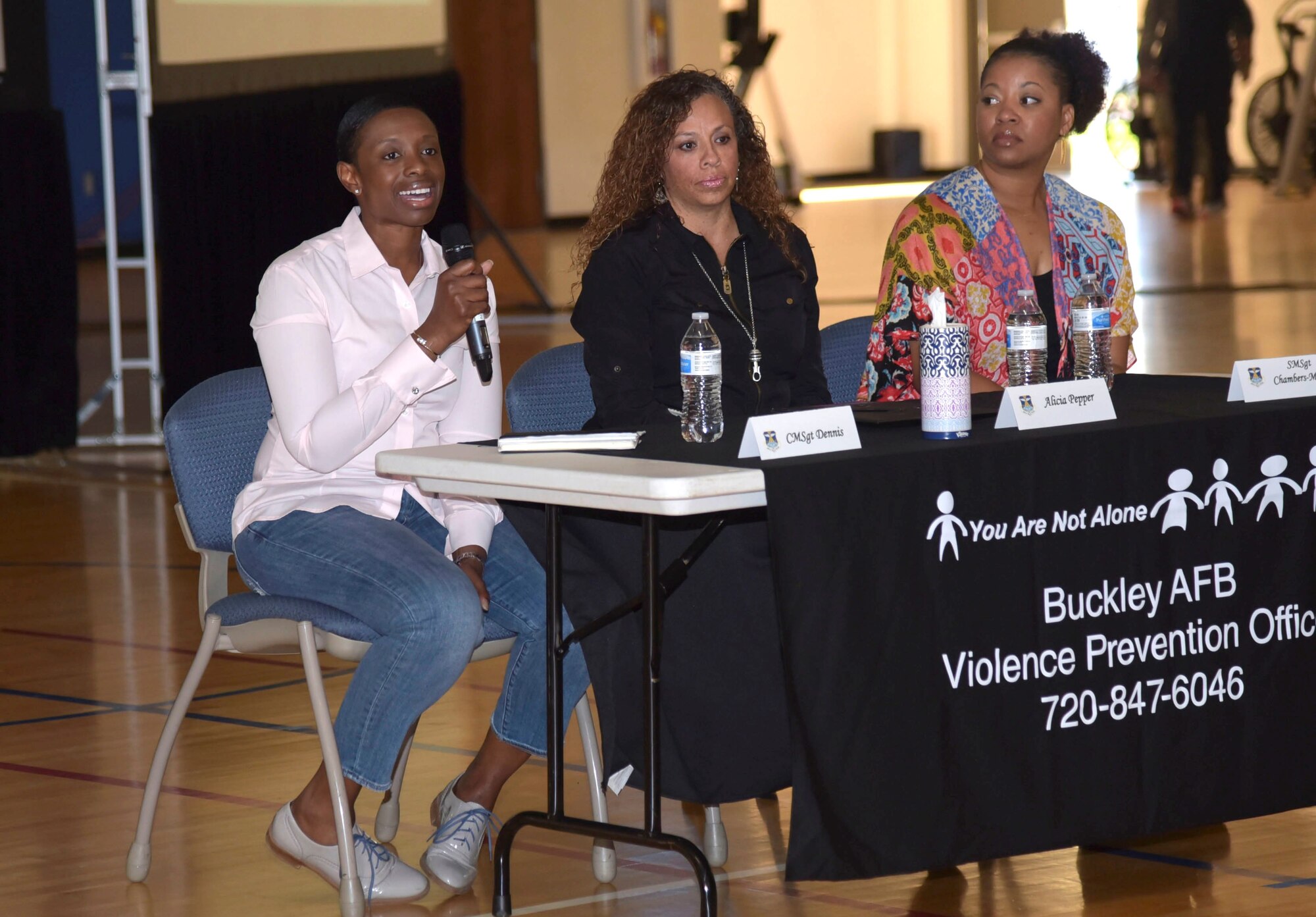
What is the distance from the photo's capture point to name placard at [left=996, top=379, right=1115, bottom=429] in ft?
8.80

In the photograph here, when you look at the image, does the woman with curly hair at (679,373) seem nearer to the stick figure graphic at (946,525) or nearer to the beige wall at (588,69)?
the stick figure graphic at (946,525)

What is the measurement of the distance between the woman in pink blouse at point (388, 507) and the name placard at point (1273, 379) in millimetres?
1124

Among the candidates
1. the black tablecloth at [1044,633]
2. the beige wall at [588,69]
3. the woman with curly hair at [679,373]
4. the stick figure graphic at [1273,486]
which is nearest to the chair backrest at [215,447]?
the woman with curly hair at [679,373]

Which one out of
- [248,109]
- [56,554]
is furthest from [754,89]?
[56,554]

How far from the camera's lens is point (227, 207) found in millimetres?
7066

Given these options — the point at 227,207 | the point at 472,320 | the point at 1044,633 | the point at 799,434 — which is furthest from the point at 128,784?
the point at 227,207

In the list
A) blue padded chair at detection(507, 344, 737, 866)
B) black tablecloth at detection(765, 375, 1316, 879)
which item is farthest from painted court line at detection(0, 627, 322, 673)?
black tablecloth at detection(765, 375, 1316, 879)

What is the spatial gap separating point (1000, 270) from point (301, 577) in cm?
143

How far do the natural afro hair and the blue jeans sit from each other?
54.7 inches

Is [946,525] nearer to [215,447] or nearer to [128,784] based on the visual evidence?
[215,447]

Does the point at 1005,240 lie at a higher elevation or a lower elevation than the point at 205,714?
higher

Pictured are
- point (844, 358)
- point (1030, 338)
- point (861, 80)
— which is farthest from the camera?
point (861, 80)

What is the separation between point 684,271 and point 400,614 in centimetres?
80

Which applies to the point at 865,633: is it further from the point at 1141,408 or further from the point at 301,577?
the point at 301,577
